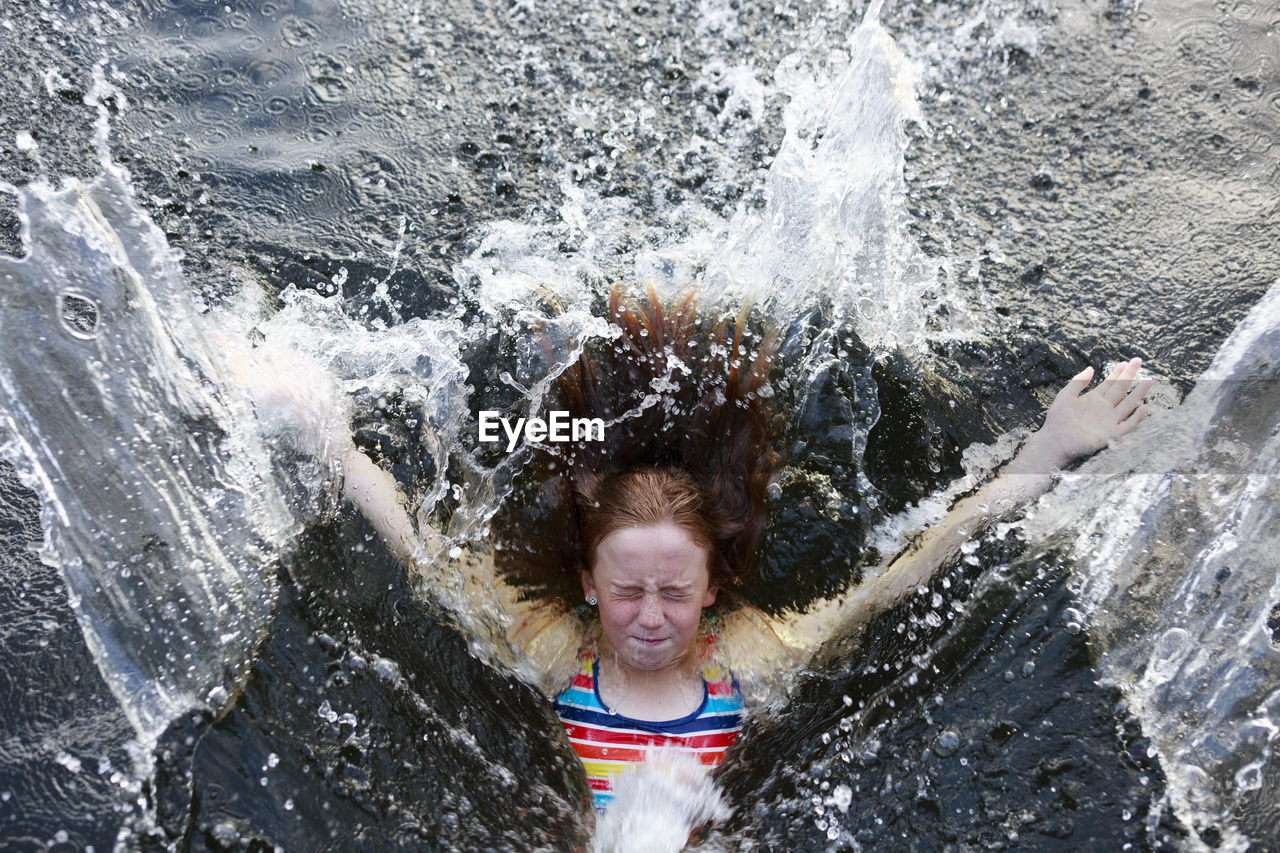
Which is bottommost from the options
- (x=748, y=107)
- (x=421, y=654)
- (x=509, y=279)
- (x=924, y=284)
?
(x=421, y=654)

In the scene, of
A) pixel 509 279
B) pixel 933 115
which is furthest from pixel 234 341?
pixel 933 115

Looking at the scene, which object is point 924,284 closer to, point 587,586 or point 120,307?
point 587,586

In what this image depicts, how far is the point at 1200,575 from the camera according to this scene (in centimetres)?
293

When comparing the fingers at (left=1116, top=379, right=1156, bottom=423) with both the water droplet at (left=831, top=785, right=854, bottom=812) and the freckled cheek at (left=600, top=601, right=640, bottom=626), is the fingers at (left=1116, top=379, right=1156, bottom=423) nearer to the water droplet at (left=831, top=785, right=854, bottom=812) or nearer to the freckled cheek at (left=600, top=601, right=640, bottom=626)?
the water droplet at (left=831, top=785, right=854, bottom=812)

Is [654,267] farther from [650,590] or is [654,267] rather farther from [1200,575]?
[1200,575]

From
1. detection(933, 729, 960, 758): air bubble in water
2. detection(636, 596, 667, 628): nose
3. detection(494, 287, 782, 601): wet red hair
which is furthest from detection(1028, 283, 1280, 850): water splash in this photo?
detection(636, 596, 667, 628): nose

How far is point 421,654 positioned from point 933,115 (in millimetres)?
3249

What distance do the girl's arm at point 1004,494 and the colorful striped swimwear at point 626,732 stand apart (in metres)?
0.36

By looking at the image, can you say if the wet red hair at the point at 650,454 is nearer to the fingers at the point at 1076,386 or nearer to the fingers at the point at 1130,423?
the fingers at the point at 1076,386

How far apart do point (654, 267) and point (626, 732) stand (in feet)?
5.73

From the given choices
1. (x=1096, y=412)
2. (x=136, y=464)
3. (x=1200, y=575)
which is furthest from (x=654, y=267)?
(x=1200, y=575)

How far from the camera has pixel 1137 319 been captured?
3.79 metres

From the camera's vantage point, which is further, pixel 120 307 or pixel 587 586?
pixel 587 586

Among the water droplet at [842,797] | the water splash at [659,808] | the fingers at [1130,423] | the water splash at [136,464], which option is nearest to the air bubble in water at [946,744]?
the water droplet at [842,797]
